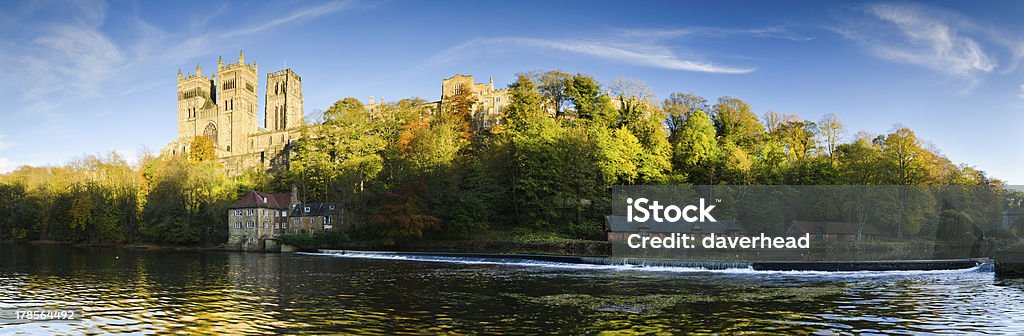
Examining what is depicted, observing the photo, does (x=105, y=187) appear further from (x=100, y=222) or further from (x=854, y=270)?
(x=854, y=270)

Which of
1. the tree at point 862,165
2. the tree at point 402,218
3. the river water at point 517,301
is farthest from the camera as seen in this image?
the tree at point 862,165

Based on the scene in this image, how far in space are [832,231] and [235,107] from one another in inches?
5214

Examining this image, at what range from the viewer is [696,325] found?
691 inches

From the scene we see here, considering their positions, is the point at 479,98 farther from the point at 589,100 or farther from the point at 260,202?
the point at 260,202

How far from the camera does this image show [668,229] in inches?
2233

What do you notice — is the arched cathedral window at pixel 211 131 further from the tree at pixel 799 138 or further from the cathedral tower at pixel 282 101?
the tree at pixel 799 138

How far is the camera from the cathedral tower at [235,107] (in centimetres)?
14838

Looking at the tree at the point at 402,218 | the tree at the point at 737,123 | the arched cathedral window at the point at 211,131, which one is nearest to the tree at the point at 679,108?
the tree at the point at 737,123

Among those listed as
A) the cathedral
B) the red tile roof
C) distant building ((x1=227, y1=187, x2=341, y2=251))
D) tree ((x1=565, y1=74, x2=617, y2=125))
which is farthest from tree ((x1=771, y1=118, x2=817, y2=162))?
the cathedral

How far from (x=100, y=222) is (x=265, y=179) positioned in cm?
1915

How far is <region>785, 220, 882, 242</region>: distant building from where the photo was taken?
5956cm

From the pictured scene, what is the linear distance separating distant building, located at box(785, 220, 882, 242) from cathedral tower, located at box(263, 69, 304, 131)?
120 metres

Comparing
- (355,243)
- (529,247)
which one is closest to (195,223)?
(355,243)

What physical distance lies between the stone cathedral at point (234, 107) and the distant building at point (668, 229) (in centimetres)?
10640
